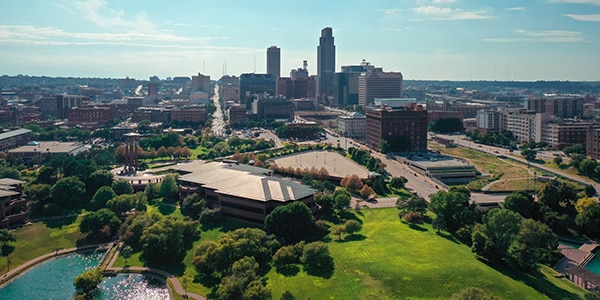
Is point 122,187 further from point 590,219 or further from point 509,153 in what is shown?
point 509,153

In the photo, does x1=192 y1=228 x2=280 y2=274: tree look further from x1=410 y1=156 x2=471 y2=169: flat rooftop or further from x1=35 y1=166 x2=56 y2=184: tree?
x1=410 y1=156 x2=471 y2=169: flat rooftop

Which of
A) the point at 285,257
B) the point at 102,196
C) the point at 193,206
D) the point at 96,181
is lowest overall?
the point at 285,257

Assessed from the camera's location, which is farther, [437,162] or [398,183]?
[437,162]

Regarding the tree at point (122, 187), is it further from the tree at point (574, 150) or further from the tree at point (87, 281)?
the tree at point (574, 150)

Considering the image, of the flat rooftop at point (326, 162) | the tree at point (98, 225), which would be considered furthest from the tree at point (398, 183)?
the tree at point (98, 225)

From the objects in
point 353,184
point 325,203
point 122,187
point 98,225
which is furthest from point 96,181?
point 353,184

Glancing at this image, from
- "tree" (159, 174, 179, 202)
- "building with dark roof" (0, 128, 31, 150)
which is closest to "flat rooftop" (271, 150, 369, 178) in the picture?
"tree" (159, 174, 179, 202)
